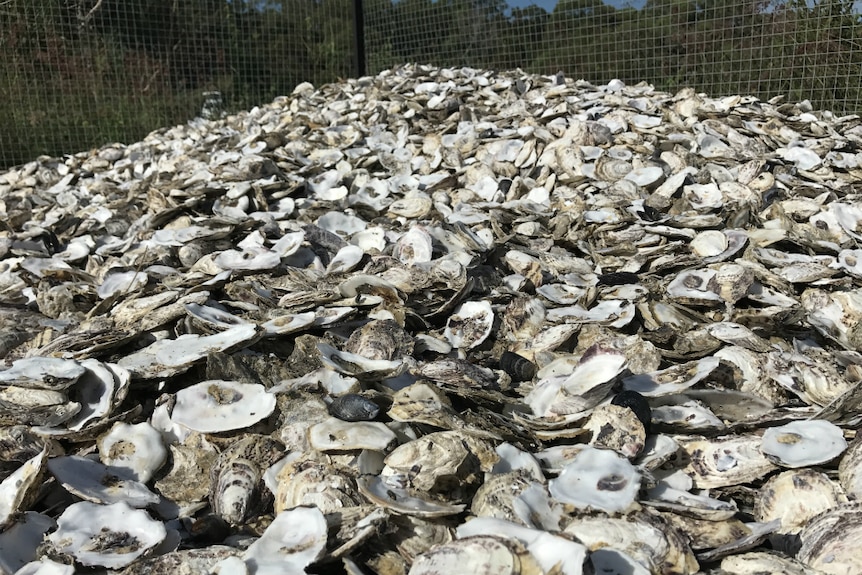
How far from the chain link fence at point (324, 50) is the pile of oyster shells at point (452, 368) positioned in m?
2.32

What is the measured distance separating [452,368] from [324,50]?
7955 millimetres

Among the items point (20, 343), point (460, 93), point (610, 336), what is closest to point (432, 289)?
point (610, 336)

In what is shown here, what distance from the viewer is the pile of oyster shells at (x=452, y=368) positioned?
1405 mm

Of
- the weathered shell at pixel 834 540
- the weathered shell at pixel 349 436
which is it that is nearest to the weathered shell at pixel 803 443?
the weathered shell at pixel 834 540

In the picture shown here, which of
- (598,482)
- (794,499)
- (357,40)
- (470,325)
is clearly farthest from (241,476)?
(357,40)

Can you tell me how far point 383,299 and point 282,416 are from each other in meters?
0.71

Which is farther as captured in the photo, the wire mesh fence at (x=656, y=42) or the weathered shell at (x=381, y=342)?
the wire mesh fence at (x=656, y=42)

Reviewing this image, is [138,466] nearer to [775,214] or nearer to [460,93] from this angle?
[775,214]

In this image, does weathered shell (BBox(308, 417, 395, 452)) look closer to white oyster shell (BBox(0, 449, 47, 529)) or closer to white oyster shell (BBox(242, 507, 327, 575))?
white oyster shell (BBox(242, 507, 327, 575))

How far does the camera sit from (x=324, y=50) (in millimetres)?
8961

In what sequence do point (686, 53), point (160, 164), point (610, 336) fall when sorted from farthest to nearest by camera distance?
point (686, 53) → point (160, 164) → point (610, 336)

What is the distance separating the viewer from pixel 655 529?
53.4 inches

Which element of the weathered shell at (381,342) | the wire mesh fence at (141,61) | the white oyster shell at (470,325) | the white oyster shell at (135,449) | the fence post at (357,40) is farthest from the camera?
the fence post at (357,40)

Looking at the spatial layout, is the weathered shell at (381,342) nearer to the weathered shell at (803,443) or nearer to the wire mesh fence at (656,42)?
the weathered shell at (803,443)
